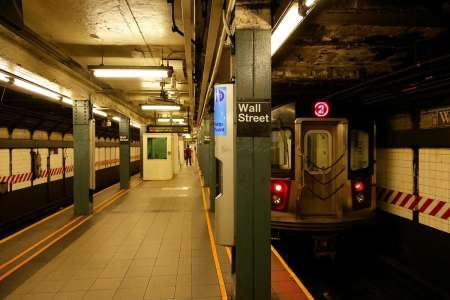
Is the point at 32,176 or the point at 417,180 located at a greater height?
the point at 417,180

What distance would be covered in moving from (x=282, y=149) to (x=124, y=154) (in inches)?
301

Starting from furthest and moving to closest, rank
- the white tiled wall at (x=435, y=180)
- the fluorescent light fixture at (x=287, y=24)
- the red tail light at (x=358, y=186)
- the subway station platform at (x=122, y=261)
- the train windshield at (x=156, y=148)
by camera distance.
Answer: the train windshield at (x=156, y=148) → the red tail light at (x=358, y=186) → the white tiled wall at (x=435, y=180) → the subway station platform at (x=122, y=261) → the fluorescent light fixture at (x=287, y=24)

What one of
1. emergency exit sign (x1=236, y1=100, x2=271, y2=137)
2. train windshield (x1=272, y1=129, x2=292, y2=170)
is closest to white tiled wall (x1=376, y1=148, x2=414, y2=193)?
train windshield (x1=272, y1=129, x2=292, y2=170)

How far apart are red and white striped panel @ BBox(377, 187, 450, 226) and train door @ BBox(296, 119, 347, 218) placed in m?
1.03

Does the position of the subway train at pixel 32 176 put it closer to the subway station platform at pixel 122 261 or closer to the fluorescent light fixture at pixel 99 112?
the subway station platform at pixel 122 261

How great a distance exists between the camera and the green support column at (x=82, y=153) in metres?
7.13

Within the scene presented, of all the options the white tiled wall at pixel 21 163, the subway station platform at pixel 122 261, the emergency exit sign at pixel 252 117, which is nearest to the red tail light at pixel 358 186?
the subway station platform at pixel 122 261

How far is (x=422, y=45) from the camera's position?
14.2 ft

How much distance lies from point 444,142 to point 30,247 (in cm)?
683

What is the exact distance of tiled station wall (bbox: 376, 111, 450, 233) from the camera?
4398 mm

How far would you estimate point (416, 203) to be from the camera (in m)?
4.98

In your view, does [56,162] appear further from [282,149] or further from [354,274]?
[354,274]

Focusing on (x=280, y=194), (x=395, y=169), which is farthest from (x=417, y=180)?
(x=280, y=194)

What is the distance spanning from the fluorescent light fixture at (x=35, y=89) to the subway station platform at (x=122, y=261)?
2756mm
